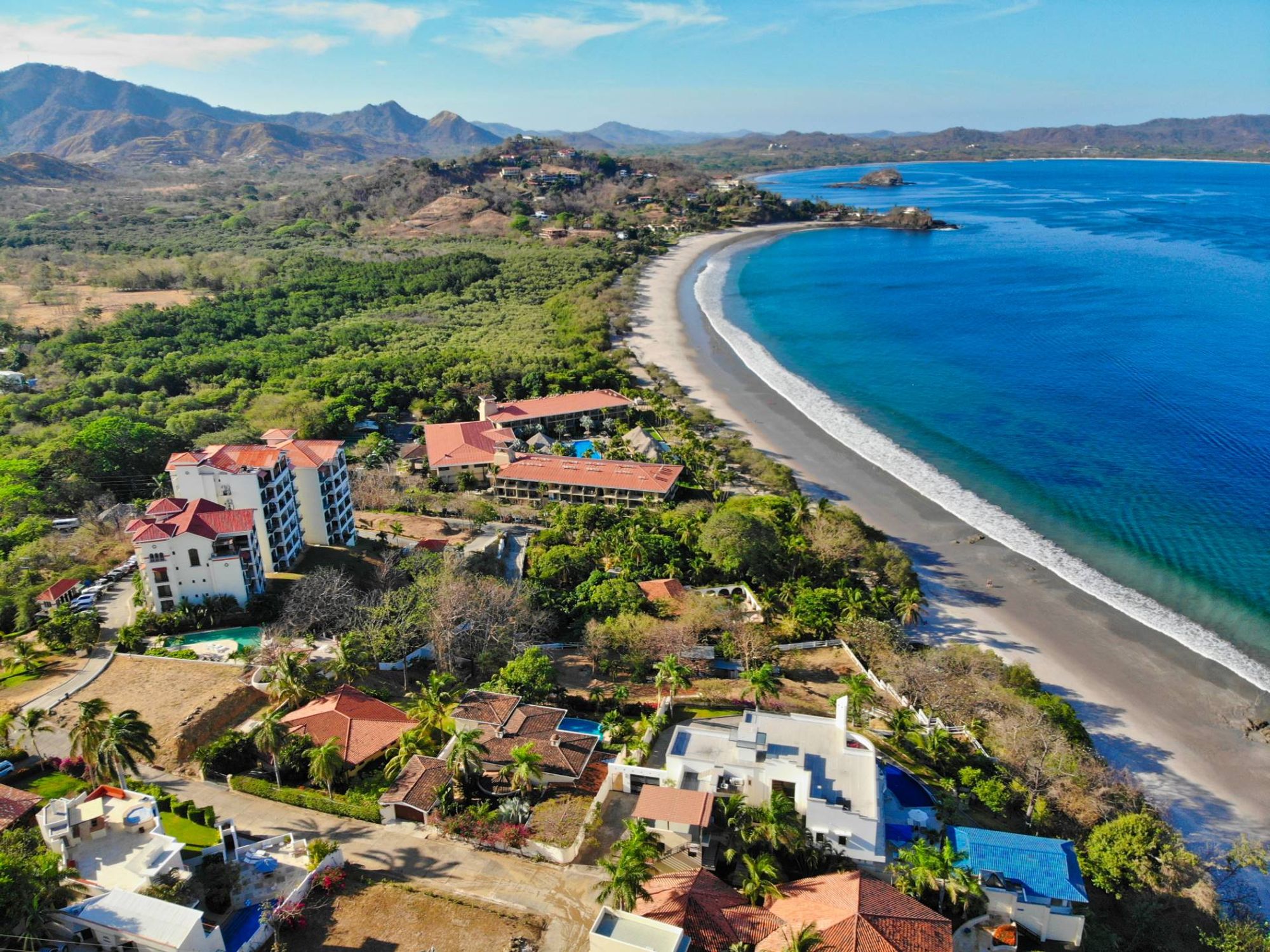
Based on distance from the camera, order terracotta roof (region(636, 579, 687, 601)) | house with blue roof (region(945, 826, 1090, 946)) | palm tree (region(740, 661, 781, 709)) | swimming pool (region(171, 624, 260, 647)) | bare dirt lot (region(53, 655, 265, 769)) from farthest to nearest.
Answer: terracotta roof (region(636, 579, 687, 601)) < swimming pool (region(171, 624, 260, 647)) < palm tree (region(740, 661, 781, 709)) < bare dirt lot (region(53, 655, 265, 769)) < house with blue roof (region(945, 826, 1090, 946))

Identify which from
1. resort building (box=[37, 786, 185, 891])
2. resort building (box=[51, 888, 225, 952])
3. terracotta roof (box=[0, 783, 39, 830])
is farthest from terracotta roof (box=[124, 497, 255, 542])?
resort building (box=[51, 888, 225, 952])

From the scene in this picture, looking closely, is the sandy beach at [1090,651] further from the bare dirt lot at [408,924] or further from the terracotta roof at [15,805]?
the terracotta roof at [15,805]

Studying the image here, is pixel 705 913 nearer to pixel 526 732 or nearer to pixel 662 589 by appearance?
pixel 526 732

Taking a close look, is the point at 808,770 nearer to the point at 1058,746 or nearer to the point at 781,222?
the point at 1058,746

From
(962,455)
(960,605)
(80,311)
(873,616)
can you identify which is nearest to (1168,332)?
(962,455)

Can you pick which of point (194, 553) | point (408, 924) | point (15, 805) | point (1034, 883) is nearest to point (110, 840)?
point (15, 805)

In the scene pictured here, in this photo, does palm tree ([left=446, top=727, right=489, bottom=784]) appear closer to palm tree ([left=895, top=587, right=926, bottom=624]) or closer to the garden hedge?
the garden hedge
